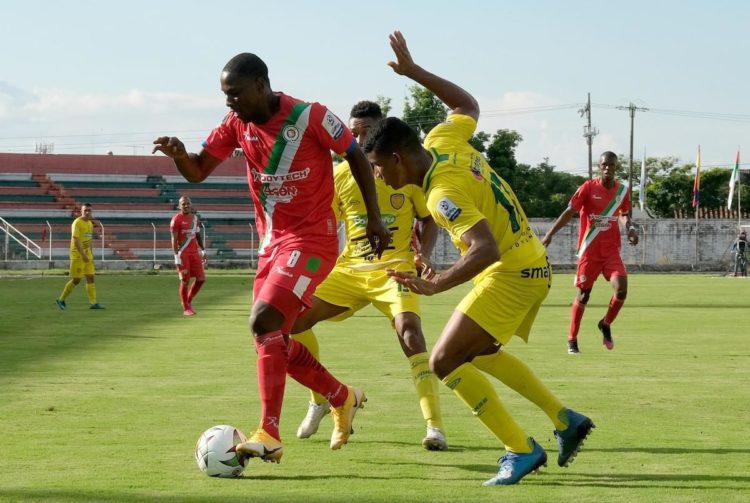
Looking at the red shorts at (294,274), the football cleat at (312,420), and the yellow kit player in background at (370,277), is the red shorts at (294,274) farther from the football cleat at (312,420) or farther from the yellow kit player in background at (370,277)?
the football cleat at (312,420)

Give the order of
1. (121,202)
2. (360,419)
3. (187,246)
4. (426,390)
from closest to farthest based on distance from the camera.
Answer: (426,390)
(360,419)
(187,246)
(121,202)

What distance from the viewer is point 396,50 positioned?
7.62 meters

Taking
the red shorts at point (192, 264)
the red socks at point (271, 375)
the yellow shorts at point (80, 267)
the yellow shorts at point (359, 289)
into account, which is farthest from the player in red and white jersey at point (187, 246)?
the red socks at point (271, 375)

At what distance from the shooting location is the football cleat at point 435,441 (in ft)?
24.2

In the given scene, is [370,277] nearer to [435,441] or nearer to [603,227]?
[435,441]

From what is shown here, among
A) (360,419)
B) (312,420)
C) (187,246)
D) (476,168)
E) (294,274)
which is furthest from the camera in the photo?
(187,246)

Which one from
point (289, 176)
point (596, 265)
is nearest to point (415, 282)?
point (289, 176)

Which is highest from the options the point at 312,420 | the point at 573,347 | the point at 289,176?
the point at 289,176

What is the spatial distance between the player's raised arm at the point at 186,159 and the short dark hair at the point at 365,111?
1.61 m

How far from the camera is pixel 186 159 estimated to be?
7.34m

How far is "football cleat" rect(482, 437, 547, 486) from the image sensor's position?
6319 mm

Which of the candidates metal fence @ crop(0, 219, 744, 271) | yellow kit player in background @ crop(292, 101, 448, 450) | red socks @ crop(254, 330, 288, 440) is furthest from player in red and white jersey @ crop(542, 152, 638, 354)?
metal fence @ crop(0, 219, 744, 271)

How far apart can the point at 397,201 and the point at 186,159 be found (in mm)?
2233

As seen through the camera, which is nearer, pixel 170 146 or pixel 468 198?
pixel 468 198
